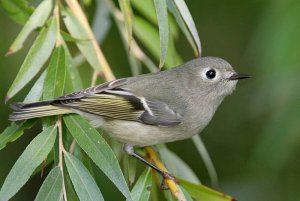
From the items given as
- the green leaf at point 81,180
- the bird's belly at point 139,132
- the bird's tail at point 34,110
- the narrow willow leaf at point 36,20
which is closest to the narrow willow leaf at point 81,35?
the narrow willow leaf at point 36,20

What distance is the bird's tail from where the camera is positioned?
235 centimetres

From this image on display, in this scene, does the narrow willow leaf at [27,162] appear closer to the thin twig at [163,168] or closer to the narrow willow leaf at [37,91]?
the narrow willow leaf at [37,91]

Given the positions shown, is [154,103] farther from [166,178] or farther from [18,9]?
[18,9]

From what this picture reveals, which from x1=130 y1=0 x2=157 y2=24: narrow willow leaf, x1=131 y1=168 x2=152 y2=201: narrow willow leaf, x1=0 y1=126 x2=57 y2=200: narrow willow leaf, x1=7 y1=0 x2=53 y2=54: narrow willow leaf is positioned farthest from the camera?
x1=130 y1=0 x2=157 y2=24: narrow willow leaf

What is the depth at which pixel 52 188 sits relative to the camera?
216cm

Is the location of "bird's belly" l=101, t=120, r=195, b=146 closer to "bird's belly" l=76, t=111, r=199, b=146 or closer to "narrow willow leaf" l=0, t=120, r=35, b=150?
"bird's belly" l=76, t=111, r=199, b=146

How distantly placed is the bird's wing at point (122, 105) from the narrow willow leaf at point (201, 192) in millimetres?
340

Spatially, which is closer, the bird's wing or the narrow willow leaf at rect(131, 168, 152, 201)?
the narrow willow leaf at rect(131, 168, 152, 201)

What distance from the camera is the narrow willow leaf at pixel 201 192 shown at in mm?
2428

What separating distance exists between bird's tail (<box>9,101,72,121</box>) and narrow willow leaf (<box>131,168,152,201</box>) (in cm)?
34

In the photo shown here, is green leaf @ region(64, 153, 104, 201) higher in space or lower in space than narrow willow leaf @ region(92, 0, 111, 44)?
lower

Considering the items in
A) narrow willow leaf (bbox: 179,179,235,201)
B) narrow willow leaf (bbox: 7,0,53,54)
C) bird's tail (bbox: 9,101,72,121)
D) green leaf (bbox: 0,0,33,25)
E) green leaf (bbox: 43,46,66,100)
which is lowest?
narrow willow leaf (bbox: 179,179,235,201)

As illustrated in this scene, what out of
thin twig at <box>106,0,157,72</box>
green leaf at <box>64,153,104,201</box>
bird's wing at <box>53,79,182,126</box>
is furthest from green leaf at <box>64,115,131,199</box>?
thin twig at <box>106,0,157,72</box>

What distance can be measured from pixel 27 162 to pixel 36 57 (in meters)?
0.45
